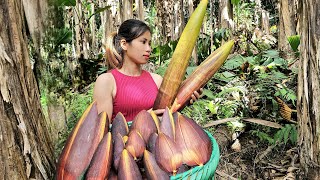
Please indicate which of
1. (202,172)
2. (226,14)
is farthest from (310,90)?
(226,14)

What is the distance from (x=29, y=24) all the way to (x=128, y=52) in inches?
Result: 21.1

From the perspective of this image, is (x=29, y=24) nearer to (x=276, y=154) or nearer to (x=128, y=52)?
(x=128, y=52)

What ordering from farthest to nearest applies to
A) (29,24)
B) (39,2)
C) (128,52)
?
(128,52)
(39,2)
(29,24)

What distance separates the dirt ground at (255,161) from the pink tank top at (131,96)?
611 millimetres

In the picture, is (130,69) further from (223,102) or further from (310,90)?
(223,102)

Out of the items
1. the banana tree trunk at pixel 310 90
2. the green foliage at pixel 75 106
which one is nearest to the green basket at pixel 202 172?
the banana tree trunk at pixel 310 90

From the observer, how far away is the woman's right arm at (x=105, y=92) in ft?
4.59

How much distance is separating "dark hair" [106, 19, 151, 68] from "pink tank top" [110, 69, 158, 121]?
84mm

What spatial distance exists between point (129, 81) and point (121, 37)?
0.19 metres

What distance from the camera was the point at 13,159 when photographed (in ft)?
2.65

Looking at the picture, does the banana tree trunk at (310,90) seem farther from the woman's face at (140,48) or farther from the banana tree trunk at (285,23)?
the banana tree trunk at (285,23)

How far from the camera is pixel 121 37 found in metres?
1.55

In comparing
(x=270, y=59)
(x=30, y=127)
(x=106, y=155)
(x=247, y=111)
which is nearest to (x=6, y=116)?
(x=30, y=127)

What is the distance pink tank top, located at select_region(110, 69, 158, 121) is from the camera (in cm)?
147
